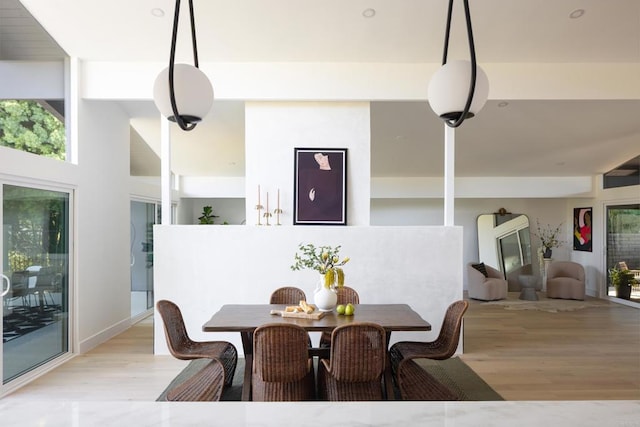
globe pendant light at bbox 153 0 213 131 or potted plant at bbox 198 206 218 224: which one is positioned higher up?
globe pendant light at bbox 153 0 213 131

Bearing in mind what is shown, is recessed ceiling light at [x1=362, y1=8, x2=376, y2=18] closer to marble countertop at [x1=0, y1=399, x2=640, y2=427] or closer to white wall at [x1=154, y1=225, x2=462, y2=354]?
white wall at [x1=154, y1=225, x2=462, y2=354]

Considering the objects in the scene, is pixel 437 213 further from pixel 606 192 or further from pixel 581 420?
pixel 581 420

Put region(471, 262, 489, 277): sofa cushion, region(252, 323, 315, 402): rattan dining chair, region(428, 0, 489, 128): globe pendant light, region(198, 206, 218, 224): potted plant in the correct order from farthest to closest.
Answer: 1. region(198, 206, 218, 224): potted plant
2. region(471, 262, 489, 277): sofa cushion
3. region(252, 323, 315, 402): rattan dining chair
4. region(428, 0, 489, 128): globe pendant light

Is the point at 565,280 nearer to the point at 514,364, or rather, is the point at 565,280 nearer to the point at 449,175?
the point at 514,364

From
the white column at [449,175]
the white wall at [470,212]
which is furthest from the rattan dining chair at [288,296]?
the white wall at [470,212]

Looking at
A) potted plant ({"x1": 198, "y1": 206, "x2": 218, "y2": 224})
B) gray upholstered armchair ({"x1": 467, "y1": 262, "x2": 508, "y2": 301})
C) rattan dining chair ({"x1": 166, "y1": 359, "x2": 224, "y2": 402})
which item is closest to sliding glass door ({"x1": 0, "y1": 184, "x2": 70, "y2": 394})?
rattan dining chair ({"x1": 166, "y1": 359, "x2": 224, "y2": 402})

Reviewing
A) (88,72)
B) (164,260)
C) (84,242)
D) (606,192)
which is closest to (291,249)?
(164,260)

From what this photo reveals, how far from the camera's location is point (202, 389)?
3.29m

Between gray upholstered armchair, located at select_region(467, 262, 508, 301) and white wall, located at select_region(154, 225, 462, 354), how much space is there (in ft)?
11.2

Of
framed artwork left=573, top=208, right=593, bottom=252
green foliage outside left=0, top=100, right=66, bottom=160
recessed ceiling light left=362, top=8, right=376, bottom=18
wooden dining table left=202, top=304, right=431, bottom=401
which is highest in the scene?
recessed ceiling light left=362, top=8, right=376, bottom=18

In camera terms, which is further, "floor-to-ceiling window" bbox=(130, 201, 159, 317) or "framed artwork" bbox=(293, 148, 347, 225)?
"floor-to-ceiling window" bbox=(130, 201, 159, 317)

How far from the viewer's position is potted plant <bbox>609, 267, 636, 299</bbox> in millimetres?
7316

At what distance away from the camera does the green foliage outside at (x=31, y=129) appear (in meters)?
3.73

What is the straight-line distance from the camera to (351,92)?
4664mm
